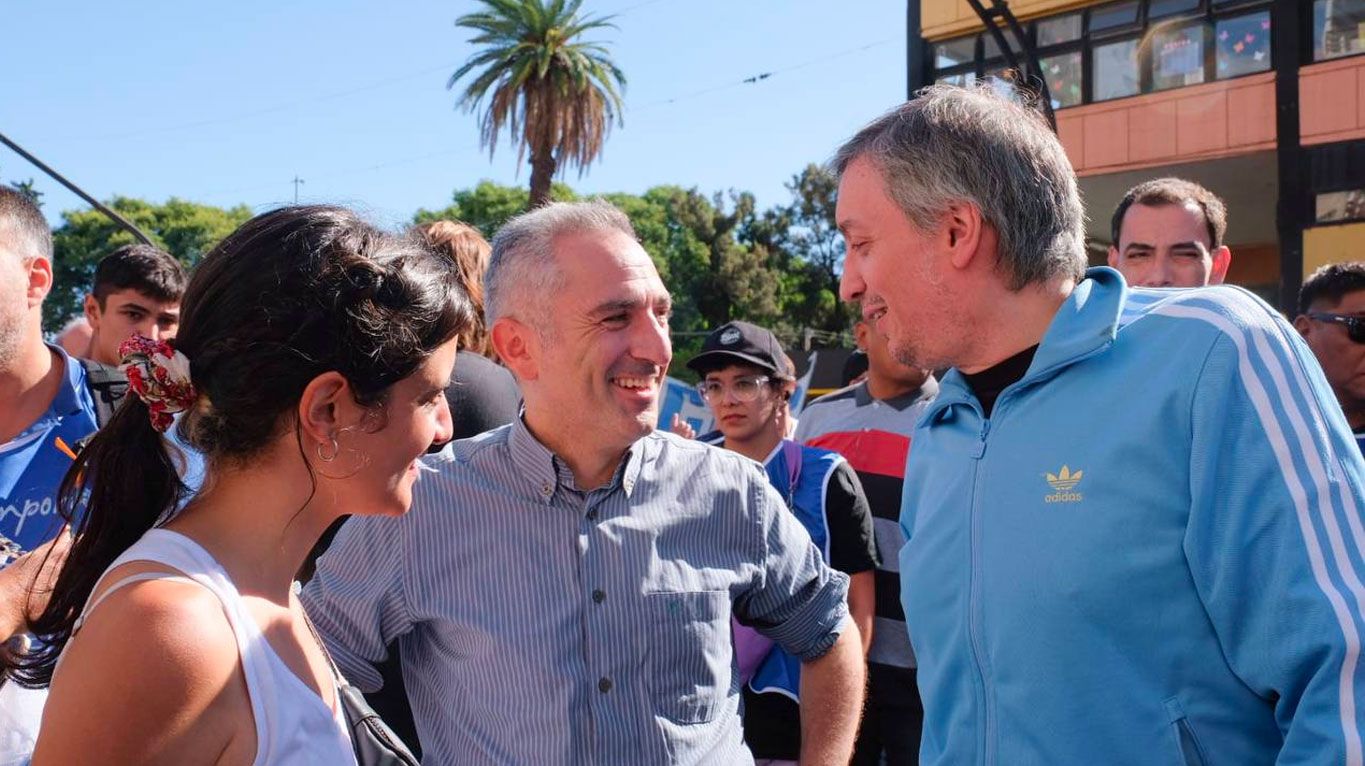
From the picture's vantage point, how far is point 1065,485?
6.38 ft

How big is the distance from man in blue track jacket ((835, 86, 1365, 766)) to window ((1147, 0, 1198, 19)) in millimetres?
21136

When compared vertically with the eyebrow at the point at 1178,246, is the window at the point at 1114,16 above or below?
above

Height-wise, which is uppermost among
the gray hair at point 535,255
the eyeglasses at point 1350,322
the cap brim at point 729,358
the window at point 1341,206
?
the window at point 1341,206

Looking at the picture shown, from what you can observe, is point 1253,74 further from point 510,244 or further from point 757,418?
point 510,244

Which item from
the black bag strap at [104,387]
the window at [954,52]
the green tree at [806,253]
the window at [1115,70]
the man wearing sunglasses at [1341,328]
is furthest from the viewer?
the green tree at [806,253]

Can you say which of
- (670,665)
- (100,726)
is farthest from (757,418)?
(100,726)

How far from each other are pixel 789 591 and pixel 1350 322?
2.86 m

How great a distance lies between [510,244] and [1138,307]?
1.58 metres

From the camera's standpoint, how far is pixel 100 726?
148 centimetres

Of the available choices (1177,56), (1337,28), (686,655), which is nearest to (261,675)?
(686,655)

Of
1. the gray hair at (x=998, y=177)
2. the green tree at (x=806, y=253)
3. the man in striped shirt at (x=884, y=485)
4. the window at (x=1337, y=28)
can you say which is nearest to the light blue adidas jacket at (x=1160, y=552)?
the gray hair at (x=998, y=177)

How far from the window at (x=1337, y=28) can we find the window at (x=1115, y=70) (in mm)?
3107

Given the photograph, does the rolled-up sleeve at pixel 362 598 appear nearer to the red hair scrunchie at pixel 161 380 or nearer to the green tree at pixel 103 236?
the red hair scrunchie at pixel 161 380

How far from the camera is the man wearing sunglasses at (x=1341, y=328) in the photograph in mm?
4188
